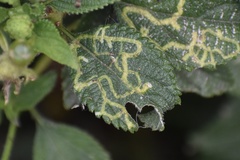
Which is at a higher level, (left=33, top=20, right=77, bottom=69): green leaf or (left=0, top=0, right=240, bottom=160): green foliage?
(left=33, top=20, right=77, bottom=69): green leaf

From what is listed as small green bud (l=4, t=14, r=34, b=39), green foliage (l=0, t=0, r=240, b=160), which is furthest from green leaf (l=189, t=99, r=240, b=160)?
small green bud (l=4, t=14, r=34, b=39)

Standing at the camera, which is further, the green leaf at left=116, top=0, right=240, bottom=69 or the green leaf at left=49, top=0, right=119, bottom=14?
the green leaf at left=116, top=0, right=240, bottom=69

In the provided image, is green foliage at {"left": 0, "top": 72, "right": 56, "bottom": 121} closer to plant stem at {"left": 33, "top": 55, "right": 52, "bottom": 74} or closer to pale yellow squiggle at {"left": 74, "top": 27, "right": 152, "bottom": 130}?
plant stem at {"left": 33, "top": 55, "right": 52, "bottom": 74}

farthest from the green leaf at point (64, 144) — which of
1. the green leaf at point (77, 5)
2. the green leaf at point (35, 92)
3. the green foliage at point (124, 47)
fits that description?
the green leaf at point (77, 5)

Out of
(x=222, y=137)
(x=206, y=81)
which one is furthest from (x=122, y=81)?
(x=222, y=137)

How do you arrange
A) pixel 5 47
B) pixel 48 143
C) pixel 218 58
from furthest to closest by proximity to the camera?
pixel 48 143 → pixel 218 58 → pixel 5 47

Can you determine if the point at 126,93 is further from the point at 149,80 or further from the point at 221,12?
the point at 221,12

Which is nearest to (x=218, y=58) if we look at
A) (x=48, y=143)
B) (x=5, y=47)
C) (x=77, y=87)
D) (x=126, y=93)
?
(x=126, y=93)

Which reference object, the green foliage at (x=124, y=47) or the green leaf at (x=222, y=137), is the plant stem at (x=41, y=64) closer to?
the green foliage at (x=124, y=47)
